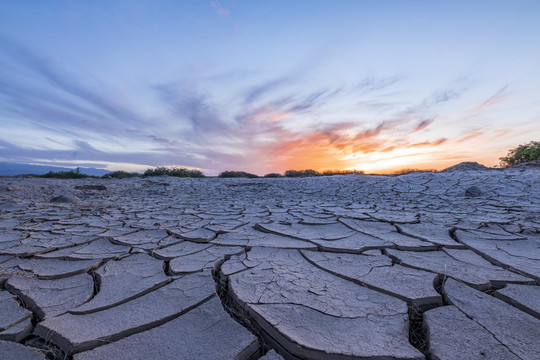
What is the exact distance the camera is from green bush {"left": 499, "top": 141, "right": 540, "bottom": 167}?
983 cm

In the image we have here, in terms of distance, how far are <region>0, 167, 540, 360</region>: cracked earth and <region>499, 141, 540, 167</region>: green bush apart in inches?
432

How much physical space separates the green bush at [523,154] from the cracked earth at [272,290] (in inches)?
432

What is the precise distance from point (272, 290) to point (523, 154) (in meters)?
14.3

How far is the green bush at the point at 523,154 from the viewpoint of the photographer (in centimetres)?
983

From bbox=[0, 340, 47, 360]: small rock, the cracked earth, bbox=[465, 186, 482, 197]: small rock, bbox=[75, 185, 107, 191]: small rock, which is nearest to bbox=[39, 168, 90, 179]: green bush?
bbox=[75, 185, 107, 191]: small rock

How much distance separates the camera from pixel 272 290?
1.20 meters

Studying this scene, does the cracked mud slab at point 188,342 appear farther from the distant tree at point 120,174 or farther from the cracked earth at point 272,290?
the distant tree at point 120,174

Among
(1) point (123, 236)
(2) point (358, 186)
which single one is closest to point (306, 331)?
(1) point (123, 236)

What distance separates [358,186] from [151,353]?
617cm

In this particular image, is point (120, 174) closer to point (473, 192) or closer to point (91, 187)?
point (91, 187)

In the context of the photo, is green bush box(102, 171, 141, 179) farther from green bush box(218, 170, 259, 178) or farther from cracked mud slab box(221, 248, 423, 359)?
cracked mud slab box(221, 248, 423, 359)

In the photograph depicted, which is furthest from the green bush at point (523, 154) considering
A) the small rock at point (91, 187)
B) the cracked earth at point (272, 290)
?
the small rock at point (91, 187)

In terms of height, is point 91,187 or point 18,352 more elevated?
point 91,187

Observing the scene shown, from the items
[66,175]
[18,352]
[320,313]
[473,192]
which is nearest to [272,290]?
[320,313]
